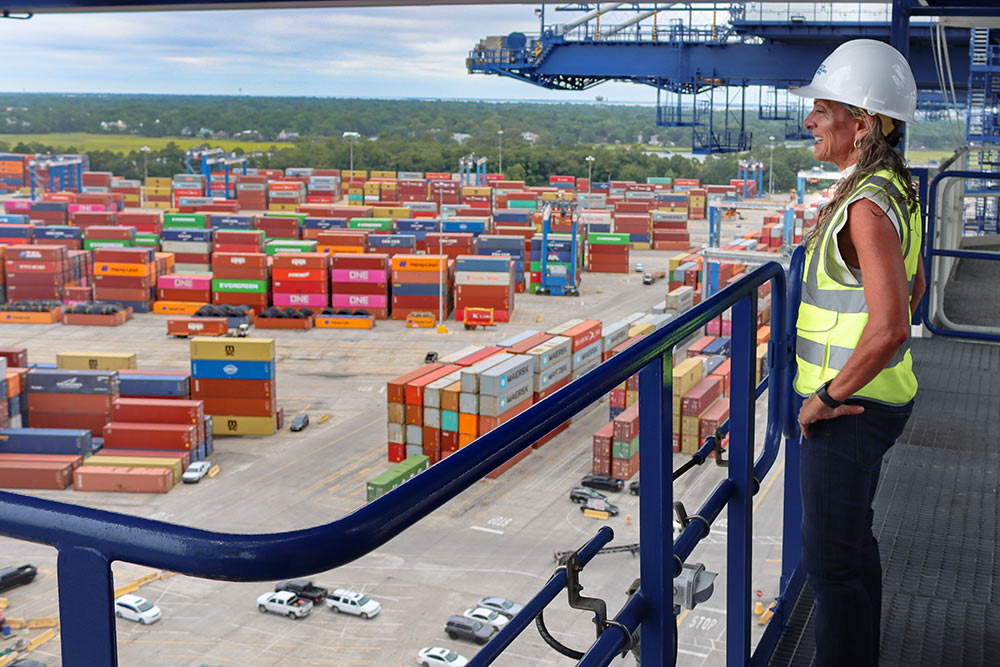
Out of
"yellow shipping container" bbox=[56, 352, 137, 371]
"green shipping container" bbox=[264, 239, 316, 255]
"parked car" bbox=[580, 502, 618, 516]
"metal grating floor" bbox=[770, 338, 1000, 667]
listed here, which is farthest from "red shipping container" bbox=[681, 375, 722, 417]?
"green shipping container" bbox=[264, 239, 316, 255]

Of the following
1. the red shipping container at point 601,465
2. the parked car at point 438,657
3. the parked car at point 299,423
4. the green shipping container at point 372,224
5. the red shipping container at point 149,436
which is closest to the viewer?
the parked car at point 438,657

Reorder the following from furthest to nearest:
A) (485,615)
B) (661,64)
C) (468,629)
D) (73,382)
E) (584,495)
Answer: (661,64), (73,382), (584,495), (485,615), (468,629)

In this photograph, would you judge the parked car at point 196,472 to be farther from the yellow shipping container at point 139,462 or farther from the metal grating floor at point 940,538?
the metal grating floor at point 940,538

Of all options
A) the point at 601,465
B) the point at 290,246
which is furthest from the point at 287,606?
the point at 290,246

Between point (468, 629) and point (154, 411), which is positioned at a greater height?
point (154, 411)

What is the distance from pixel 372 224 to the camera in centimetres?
3212

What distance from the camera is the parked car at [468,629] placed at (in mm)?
8453

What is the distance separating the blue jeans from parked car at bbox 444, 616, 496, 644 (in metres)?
7.11

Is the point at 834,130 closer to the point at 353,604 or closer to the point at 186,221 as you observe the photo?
the point at 353,604

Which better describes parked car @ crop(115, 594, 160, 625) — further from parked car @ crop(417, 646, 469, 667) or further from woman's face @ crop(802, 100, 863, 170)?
woman's face @ crop(802, 100, 863, 170)

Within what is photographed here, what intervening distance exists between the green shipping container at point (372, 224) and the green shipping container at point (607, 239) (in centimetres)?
628

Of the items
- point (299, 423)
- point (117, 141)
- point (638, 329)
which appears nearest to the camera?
point (299, 423)

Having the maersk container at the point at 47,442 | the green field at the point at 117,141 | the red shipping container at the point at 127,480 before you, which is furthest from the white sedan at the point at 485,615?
the green field at the point at 117,141

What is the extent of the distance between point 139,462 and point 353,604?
17.3 feet
